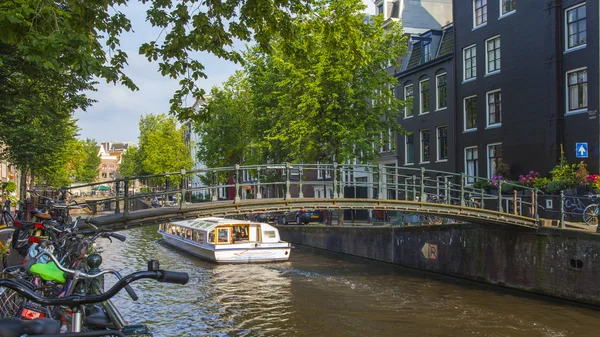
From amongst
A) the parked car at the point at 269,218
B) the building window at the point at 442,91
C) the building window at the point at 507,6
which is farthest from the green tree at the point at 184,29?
the parked car at the point at 269,218

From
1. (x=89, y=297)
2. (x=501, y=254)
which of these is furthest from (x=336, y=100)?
(x=89, y=297)

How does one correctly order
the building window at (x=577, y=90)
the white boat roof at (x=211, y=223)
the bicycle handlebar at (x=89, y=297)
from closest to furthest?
the bicycle handlebar at (x=89, y=297), the building window at (x=577, y=90), the white boat roof at (x=211, y=223)

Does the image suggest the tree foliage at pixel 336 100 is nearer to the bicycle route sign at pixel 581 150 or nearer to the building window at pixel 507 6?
the building window at pixel 507 6

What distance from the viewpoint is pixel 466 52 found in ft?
92.2

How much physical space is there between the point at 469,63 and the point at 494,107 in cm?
Result: 293

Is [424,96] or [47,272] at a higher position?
[424,96]

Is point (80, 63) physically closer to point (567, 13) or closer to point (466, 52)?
point (567, 13)

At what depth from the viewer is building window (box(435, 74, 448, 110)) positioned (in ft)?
98.6

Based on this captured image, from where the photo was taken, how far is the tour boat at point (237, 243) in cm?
2327

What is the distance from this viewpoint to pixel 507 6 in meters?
25.1

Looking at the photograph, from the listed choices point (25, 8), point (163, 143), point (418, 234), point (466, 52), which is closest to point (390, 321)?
point (418, 234)

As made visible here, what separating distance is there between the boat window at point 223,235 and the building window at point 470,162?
11213 mm

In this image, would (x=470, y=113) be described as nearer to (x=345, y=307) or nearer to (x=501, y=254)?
(x=501, y=254)

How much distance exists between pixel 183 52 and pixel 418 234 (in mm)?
12669
